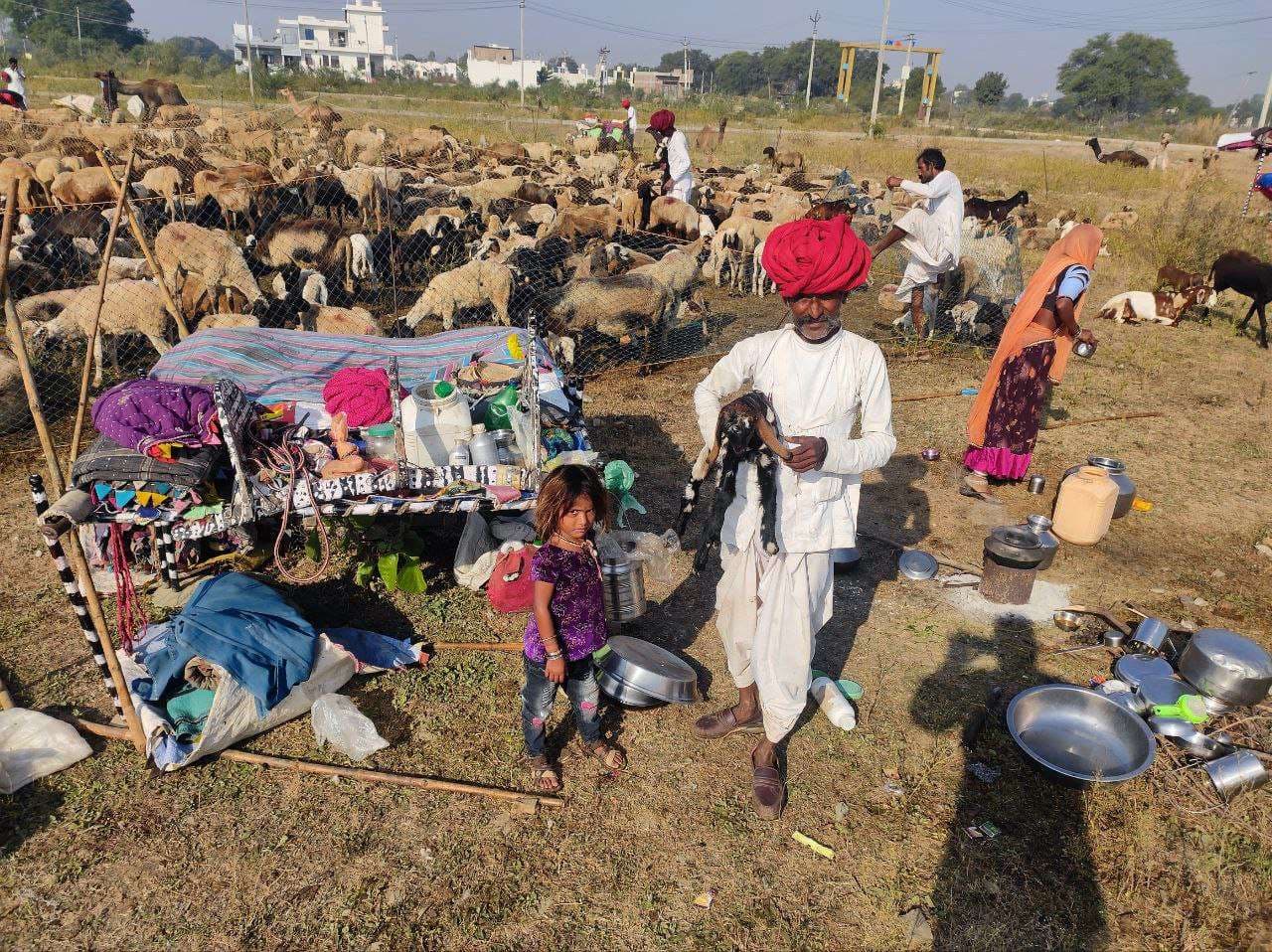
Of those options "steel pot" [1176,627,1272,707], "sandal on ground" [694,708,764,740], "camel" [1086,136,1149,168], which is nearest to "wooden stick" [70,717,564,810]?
"sandal on ground" [694,708,764,740]

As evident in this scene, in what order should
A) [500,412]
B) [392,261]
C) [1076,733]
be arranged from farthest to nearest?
[392,261], [500,412], [1076,733]

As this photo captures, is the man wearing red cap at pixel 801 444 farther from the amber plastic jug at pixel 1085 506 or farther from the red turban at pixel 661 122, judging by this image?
the red turban at pixel 661 122

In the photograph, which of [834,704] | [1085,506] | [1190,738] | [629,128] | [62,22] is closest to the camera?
[1190,738]

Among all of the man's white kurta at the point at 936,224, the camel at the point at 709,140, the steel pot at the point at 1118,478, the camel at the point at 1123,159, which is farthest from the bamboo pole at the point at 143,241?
the camel at the point at 1123,159

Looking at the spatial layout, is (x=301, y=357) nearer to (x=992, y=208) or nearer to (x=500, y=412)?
(x=500, y=412)

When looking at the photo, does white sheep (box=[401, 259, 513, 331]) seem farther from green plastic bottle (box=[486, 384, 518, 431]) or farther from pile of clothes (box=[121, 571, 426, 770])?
pile of clothes (box=[121, 571, 426, 770])

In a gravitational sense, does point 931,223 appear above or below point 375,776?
above

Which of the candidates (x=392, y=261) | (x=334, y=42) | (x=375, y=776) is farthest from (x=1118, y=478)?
(x=334, y=42)

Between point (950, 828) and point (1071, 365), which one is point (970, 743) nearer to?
point (950, 828)

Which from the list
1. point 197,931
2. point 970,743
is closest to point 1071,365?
point 970,743

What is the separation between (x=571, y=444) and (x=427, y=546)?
1222mm

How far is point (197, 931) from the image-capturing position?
2.69 metres

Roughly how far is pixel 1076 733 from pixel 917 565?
148 cm

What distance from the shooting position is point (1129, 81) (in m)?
67.7
